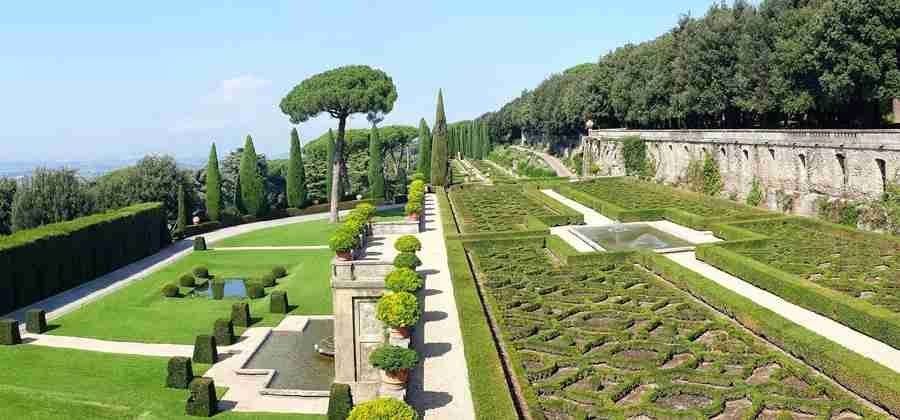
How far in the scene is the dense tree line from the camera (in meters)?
31.3

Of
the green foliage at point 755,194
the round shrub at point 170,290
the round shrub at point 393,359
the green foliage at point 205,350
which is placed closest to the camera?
the round shrub at point 393,359

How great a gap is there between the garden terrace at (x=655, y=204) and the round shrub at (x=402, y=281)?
58.8ft

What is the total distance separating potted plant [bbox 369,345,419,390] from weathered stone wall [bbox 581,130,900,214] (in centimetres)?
2268

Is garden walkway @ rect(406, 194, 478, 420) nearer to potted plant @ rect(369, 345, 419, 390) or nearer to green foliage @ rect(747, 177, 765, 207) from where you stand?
potted plant @ rect(369, 345, 419, 390)

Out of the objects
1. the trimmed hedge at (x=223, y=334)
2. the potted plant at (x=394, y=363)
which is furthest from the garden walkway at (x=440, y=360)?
the trimmed hedge at (x=223, y=334)

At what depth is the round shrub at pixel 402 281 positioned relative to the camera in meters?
16.3

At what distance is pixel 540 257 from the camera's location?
26.8 meters

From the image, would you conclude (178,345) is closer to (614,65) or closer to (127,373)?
(127,373)

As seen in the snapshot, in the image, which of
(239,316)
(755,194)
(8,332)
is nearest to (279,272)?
(239,316)

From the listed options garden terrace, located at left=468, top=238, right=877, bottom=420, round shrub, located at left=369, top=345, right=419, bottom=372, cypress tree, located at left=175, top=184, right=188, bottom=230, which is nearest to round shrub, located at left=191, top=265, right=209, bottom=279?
garden terrace, located at left=468, top=238, right=877, bottom=420

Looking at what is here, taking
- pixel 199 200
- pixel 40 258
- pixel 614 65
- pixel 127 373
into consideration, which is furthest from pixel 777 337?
pixel 614 65

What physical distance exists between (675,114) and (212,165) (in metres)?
32.2

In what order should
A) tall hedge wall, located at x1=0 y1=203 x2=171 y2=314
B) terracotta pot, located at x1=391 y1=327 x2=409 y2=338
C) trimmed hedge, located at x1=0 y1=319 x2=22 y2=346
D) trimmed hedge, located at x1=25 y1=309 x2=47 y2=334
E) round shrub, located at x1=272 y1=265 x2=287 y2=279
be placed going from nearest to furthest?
terracotta pot, located at x1=391 y1=327 x2=409 y2=338
trimmed hedge, located at x1=0 y1=319 x2=22 y2=346
trimmed hedge, located at x1=25 y1=309 x2=47 y2=334
tall hedge wall, located at x1=0 y1=203 x2=171 y2=314
round shrub, located at x1=272 y1=265 x2=287 y2=279

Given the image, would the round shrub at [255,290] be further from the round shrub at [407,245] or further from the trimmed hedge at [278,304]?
the round shrub at [407,245]
